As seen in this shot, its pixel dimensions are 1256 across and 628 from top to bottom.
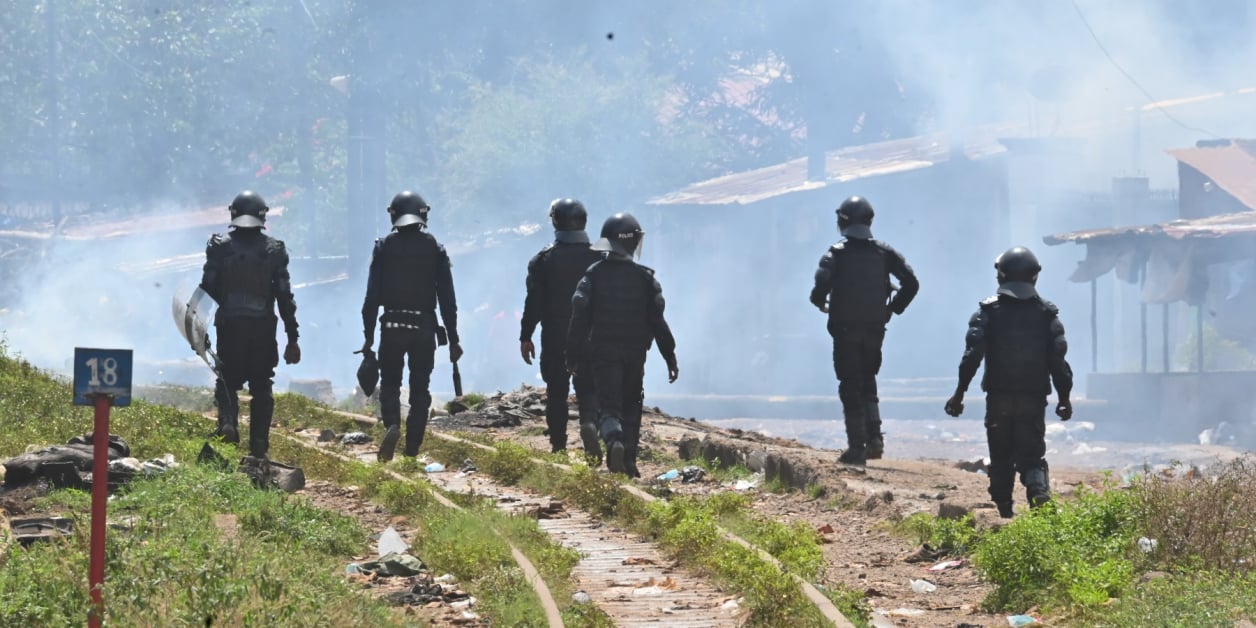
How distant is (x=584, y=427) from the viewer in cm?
1380

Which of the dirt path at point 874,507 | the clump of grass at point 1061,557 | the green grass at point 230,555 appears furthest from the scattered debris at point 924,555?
the green grass at point 230,555

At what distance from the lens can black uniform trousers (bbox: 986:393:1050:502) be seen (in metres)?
11.6

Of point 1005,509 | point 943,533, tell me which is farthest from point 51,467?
point 1005,509

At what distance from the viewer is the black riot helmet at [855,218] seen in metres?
14.7

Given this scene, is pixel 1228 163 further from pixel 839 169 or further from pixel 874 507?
pixel 874 507

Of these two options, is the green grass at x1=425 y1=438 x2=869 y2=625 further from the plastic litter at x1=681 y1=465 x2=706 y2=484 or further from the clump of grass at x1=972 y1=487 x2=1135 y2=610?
the plastic litter at x1=681 y1=465 x2=706 y2=484

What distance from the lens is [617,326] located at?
43.1 feet

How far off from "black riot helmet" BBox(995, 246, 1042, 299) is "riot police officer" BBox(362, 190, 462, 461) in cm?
455

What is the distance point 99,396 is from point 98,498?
1.18 feet

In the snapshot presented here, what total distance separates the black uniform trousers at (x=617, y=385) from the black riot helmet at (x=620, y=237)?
761 millimetres

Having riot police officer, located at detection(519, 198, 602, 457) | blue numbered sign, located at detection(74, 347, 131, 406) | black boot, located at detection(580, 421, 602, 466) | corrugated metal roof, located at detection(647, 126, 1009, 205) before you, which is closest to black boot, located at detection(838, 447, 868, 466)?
riot police officer, located at detection(519, 198, 602, 457)

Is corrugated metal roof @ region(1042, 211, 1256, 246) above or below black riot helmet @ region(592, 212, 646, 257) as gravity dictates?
above

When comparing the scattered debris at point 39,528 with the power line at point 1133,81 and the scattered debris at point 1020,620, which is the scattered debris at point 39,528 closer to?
the scattered debris at point 1020,620

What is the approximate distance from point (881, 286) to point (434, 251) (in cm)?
381
